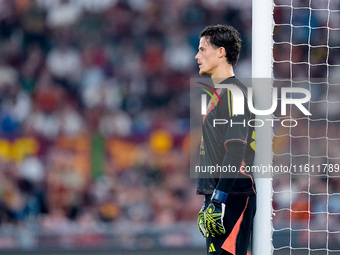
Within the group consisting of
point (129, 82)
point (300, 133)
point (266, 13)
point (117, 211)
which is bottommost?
point (117, 211)

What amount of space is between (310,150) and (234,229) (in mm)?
4658

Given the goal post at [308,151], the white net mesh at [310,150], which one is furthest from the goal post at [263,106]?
the white net mesh at [310,150]

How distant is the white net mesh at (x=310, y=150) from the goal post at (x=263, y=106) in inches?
106

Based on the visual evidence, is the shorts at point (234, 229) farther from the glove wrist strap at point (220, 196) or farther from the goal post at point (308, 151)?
the goal post at point (308, 151)

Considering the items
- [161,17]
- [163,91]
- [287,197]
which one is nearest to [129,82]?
[163,91]

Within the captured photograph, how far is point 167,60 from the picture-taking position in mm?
8633

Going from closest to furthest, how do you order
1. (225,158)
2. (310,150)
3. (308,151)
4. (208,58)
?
(225,158) → (208,58) → (308,151) → (310,150)

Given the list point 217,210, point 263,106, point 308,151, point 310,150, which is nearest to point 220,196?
point 217,210

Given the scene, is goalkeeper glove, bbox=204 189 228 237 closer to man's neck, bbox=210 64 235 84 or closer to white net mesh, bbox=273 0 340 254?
man's neck, bbox=210 64 235 84

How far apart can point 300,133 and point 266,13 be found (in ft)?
14.7

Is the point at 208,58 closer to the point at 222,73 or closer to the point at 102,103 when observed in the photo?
the point at 222,73

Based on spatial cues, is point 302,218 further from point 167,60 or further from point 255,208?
point 255,208

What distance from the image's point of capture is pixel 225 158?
3.01m

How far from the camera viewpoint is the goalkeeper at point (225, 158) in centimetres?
302
